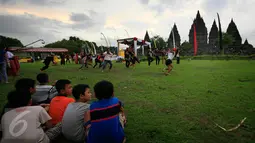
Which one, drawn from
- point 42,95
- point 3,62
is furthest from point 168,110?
point 3,62

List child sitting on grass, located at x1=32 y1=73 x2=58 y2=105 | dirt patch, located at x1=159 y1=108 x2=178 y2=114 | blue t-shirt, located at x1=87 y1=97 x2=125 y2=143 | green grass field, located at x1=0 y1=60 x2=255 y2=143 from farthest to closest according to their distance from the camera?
dirt patch, located at x1=159 y1=108 x2=178 y2=114, child sitting on grass, located at x1=32 y1=73 x2=58 y2=105, green grass field, located at x1=0 y1=60 x2=255 y2=143, blue t-shirt, located at x1=87 y1=97 x2=125 y2=143

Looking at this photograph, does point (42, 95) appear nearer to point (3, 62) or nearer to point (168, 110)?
point (168, 110)

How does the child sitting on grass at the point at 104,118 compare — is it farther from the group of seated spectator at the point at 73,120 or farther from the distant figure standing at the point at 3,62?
the distant figure standing at the point at 3,62

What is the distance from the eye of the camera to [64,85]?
134 inches

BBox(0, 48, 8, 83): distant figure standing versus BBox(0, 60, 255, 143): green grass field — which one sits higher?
BBox(0, 48, 8, 83): distant figure standing

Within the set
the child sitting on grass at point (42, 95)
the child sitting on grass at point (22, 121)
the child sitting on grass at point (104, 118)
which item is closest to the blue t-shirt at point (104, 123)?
the child sitting on grass at point (104, 118)

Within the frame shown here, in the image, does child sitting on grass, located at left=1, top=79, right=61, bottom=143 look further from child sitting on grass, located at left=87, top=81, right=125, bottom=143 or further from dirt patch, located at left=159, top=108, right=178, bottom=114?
dirt patch, located at left=159, top=108, right=178, bottom=114

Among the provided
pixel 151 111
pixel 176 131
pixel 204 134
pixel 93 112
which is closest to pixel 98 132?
pixel 93 112

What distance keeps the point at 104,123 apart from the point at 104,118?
0.22 feet

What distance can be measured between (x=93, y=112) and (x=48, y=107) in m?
1.32

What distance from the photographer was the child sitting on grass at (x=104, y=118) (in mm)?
2457

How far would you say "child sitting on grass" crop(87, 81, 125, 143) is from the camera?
8.06ft

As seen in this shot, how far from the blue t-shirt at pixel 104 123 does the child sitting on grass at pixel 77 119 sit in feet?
1.15

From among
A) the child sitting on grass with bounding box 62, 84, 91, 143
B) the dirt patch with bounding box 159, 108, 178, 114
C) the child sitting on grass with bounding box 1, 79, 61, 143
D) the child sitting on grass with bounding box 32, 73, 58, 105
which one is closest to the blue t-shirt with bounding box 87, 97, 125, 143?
the child sitting on grass with bounding box 62, 84, 91, 143
